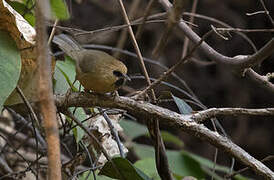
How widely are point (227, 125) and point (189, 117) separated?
105 inches

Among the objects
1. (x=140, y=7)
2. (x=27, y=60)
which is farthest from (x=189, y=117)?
(x=140, y=7)

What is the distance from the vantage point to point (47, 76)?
2.11ft

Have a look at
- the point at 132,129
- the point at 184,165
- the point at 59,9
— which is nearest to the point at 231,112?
the point at 59,9

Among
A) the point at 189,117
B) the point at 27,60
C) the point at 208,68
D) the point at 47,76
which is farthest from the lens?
the point at 208,68

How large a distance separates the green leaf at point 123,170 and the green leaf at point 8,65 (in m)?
0.36

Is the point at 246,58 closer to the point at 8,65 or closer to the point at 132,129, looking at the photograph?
the point at 8,65

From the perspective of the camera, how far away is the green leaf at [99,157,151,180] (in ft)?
4.62

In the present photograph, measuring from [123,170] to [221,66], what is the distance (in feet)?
8.23

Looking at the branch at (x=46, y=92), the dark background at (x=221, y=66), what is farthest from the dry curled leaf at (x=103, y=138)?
the dark background at (x=221, y=66)

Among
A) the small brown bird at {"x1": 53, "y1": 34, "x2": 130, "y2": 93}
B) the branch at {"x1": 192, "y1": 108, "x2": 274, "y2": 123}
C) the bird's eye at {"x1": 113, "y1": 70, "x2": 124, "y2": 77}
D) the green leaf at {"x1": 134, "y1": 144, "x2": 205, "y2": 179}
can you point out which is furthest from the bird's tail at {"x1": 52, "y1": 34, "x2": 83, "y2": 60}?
the green leaf at {"x1": 134, "y1": 144, "x2": 205, "y2": 179}

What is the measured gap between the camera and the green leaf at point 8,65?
126 cm

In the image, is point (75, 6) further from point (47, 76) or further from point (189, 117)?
point (47, 76)

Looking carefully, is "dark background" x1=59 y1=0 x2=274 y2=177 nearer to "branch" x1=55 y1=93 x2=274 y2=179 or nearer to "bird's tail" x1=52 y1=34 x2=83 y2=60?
"bird's tail" x1=52 y1=34 x2=83 y2=60

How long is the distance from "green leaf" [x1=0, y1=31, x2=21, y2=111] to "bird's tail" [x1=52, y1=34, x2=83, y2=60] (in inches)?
6.9
